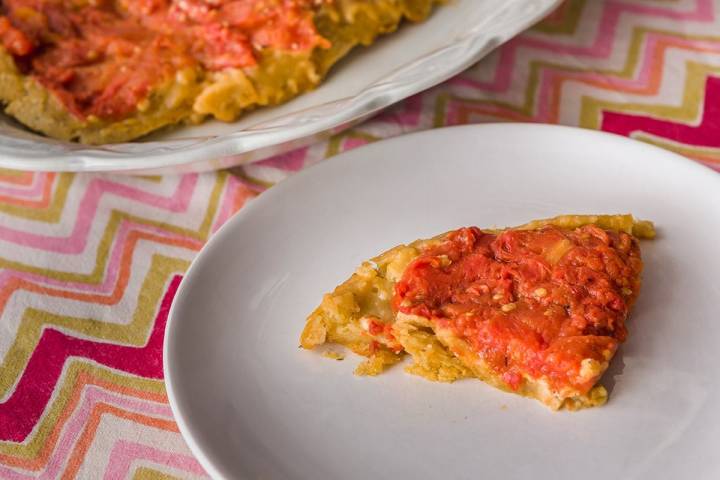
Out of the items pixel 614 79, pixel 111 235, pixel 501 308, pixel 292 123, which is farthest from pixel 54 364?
pixel 614 79

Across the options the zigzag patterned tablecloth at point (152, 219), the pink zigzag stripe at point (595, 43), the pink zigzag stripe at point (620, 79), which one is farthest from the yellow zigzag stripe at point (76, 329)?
the pink zigzag stripe at point (595, 43)

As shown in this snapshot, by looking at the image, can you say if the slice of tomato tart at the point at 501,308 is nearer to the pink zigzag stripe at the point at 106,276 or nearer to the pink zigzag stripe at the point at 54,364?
the pink zigzag stripe at the point at 54,364

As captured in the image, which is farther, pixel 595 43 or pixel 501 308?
pixel 595 43

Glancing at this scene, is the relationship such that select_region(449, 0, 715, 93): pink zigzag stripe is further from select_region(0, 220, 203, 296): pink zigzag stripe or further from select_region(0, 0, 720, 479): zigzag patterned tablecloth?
select_region(0, 220, 203, 296): pink zigzag stripe

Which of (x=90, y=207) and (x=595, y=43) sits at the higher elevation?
(x=595, y=43)

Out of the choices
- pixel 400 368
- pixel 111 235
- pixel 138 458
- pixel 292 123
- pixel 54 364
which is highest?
pixel 292 123

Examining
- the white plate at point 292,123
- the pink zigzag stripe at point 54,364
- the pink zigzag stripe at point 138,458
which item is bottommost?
the pink zigzag stripe at point 138,458

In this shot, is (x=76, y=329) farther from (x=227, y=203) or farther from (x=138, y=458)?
(x=227, y=203)
